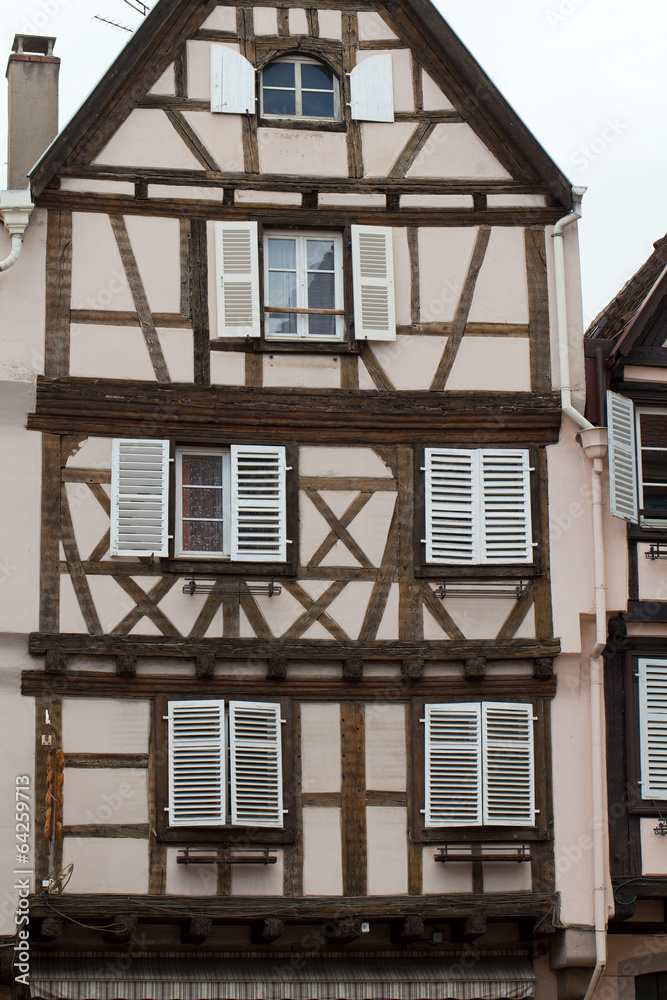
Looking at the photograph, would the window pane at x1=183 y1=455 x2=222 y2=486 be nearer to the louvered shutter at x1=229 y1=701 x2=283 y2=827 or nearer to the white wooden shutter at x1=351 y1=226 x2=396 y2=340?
the white wooden shutter at x1=351 y1=226 x2=396 y2=340

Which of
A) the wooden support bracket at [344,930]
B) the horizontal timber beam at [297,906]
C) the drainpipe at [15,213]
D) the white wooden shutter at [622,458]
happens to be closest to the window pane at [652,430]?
the white wooden shutter at [622,458]

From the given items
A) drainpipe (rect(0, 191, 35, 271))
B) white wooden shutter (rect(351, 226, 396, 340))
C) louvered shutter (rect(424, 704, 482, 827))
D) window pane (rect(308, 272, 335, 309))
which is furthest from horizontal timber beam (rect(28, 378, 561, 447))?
louvered shutter (rect(424, 704, 482, 827))

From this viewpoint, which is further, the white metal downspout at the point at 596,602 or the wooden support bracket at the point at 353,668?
the wooden support bracket at the point at 353,668

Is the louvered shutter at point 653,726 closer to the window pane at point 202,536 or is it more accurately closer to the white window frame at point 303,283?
the window pane at point 202,536

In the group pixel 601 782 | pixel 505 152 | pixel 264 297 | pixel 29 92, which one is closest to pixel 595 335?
pixel 505 152

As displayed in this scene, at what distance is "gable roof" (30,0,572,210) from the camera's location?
1900 cm

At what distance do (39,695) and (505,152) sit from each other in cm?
785

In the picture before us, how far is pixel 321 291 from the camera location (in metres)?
19.4

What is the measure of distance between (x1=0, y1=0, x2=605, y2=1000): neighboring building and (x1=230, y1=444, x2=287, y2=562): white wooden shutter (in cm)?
3

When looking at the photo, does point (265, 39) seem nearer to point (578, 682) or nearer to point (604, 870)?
point (578, 682)

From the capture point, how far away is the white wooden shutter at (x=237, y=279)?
18.8 m

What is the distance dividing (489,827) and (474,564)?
9.01 ft

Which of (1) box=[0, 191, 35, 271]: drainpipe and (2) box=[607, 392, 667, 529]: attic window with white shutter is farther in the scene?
(2) box=[607, 392, 667, 529]: attic window with white shutter

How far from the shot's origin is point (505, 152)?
1972 centimetres
